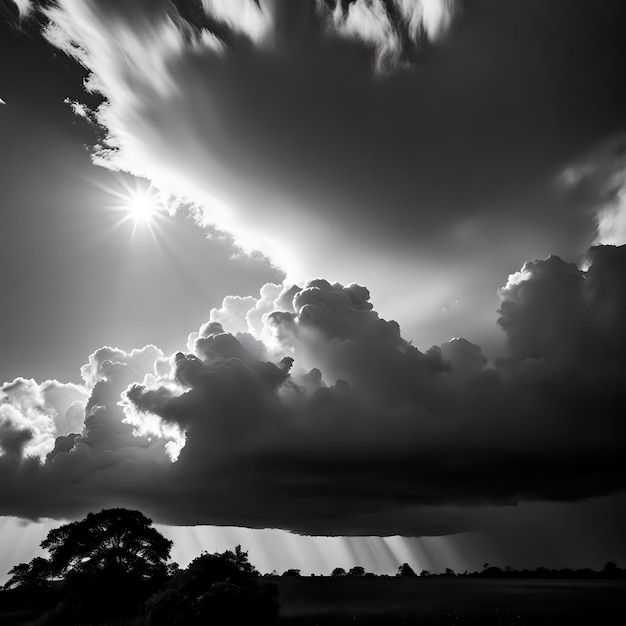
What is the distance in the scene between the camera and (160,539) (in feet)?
353

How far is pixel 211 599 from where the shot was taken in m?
49.9

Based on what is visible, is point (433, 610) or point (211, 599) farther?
point (433, 610)

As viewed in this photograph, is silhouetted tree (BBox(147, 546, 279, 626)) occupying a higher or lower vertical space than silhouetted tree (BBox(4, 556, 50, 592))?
lower

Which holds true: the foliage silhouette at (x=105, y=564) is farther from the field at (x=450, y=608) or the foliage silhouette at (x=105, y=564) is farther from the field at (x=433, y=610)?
the field at (x=450, y=608)

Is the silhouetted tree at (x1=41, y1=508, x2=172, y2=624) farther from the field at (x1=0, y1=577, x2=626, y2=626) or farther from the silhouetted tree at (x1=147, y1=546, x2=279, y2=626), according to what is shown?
the silhouetted tree at (x1=147, y1=546, x2=279, y2=626)

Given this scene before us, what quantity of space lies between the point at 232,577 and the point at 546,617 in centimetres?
5939

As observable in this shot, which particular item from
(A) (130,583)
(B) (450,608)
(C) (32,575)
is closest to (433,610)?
(B) (450,608)

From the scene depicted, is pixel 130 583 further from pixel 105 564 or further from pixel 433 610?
pixel 433 610

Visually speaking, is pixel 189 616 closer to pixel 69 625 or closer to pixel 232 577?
pixel 232 577

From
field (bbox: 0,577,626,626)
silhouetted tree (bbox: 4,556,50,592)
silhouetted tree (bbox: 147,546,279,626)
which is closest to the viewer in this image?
silhouetted tree (bbox: 147,546,279,626)

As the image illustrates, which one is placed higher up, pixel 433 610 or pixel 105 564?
pixel 105 564

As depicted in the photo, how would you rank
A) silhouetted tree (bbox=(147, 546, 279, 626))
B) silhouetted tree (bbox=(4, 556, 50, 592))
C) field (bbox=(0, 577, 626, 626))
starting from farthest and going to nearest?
1. silhouetted tree (bbox=(4, 556, 50, 592))
2. field (bbox=(0, 577, 626, 626))
3. silhouetted tree (bbox=(147, 546, 279, 626))

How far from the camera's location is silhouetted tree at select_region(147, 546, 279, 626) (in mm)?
49062

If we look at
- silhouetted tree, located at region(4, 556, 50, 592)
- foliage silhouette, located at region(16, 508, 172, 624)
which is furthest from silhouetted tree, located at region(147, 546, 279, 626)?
silhouetted tree, located at region(4, 556, 50, 592)
